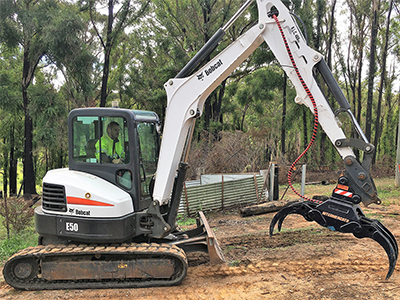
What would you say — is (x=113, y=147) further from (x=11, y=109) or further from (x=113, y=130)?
(x=11, y=109)

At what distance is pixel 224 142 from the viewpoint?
15336 mm

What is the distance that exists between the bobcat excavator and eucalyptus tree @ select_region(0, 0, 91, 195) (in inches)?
492

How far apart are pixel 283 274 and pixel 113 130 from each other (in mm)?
3549

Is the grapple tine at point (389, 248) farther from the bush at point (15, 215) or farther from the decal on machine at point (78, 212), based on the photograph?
the bush at point (15, 215)

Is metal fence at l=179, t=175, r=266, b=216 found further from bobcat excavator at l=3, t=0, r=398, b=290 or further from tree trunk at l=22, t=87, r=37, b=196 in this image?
tree trunk at l=22, t=87, r=37, b=196

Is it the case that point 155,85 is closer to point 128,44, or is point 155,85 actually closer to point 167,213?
point 128,44

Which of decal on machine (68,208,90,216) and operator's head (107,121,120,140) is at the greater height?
operator's head (107,121,120,140)

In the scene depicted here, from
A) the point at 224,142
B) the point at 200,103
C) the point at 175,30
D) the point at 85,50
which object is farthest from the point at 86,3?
the point at 200,103

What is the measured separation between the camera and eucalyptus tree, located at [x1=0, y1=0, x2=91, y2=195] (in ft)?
51.9

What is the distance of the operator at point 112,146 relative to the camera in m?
5.17

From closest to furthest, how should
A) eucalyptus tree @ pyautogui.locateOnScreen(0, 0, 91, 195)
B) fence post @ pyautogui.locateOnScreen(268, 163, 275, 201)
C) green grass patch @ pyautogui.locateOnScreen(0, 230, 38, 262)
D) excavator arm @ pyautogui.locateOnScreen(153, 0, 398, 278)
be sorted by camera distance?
1. excavator arm @ pyautogui.locateOnScreen(153, 0, 398, 278)
2. green grass patch @ pyautogui.locateOnScreen(0, 230, 38, 262)
3. fence post @ pyautogui.locateOnScreen(268, 163, 275, 201)
4. eucalyptus tree @ pyautogui.locateOnScreen(0, 0, 91, 195)

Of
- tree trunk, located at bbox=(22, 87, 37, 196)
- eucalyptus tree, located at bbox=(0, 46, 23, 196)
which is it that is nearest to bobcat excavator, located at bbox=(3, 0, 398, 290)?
eucalyptus tree, located at bbox=(0, 46, 23, 196)

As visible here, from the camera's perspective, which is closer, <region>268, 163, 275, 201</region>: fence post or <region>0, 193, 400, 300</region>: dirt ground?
<region>0, 193, 400, 300</region>: dirt ground

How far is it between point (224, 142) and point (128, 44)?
14631 millimetres
